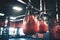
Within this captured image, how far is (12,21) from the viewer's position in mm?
7684

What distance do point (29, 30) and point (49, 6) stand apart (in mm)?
2934

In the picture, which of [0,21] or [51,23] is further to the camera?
[0,21]

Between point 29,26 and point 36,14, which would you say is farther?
point 36,14

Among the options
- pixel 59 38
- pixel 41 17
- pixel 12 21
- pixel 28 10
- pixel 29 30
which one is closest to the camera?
pixel 29 30

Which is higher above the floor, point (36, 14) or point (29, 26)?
point (36, 14)

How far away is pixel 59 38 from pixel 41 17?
2.69 meters

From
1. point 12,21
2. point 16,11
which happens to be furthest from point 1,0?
point 12,21

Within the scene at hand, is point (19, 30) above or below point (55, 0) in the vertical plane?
below

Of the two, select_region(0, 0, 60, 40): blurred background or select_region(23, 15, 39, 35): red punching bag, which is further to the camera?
select_region(0, 0, 60, 40): blurred background

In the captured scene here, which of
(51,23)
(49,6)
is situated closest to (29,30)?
(49,6)

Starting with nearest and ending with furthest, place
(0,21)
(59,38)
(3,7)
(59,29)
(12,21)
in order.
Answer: (59,29) < (3,7) < (59,38) < (0,21) < (12,21)

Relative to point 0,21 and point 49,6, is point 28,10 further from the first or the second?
point 0,21

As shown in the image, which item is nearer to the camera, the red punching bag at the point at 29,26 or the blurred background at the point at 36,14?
the red punching bag at the point at 29,26

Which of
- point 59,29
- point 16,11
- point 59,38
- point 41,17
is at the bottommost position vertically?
point 59,38
